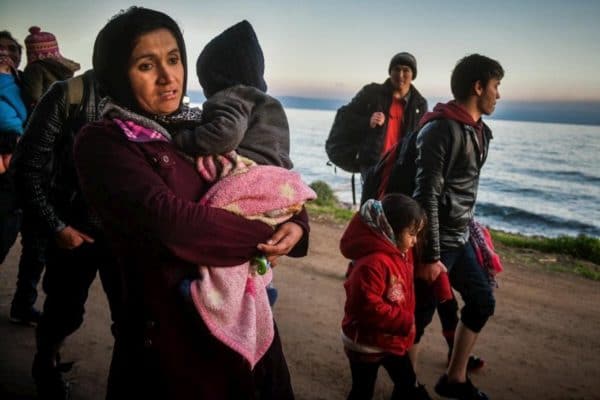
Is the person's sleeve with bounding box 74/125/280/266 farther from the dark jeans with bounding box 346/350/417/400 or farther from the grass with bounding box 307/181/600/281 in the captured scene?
the grass with bounding box 307/181/600/281

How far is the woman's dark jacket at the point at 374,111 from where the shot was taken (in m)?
4.87

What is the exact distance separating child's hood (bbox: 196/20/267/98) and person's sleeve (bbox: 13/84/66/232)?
105 cm

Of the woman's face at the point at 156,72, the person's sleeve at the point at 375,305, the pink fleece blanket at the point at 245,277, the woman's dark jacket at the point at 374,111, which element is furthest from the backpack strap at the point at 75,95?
the woman's dark jacket at the point at 374,111

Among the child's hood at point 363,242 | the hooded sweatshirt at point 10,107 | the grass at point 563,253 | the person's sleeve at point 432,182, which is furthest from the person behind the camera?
the grass at point 563,253

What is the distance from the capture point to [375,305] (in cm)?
253

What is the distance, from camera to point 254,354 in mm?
1497

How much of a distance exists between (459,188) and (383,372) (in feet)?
5.35

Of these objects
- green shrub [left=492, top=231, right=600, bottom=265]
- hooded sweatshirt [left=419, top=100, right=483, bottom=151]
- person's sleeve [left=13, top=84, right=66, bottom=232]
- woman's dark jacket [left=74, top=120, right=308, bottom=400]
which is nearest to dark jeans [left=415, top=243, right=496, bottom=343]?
hooded sweatshirt [left=419, top=100, right=483, bottom=151]

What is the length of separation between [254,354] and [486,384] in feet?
9.18

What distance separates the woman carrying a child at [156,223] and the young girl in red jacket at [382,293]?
1100mm

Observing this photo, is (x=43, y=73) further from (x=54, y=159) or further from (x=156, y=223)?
(x=156, y=223)

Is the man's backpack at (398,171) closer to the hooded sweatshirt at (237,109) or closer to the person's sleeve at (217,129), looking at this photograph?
the hooded sweatshirt at (237,109)

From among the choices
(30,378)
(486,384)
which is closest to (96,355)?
(30,378)

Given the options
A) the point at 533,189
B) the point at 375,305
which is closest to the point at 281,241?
the point at 375,305
